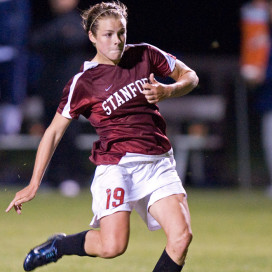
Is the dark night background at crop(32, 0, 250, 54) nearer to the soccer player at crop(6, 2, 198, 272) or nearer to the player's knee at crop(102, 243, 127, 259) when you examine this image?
the soccer player at crop(6, 2, 198, 272)

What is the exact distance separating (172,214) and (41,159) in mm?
915

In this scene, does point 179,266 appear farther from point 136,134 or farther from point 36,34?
point 36,34

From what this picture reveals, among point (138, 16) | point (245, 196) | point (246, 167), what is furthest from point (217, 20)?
point (245, 196)

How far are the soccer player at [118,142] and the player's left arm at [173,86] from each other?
1 centimetres

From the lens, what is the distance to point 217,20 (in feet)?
44.0

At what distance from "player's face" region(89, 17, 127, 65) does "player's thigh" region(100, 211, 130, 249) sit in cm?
101

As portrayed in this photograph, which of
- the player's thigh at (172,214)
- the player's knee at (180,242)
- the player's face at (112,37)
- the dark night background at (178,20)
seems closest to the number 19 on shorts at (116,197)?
the player's thigh at (172,214)

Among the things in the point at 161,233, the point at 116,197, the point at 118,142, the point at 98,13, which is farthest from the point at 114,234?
the point at 161,233

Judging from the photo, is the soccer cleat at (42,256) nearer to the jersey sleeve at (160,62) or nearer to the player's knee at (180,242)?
the player's knee at (180,242)

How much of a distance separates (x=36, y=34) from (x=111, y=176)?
698cm

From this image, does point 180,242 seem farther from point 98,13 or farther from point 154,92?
point 98,13

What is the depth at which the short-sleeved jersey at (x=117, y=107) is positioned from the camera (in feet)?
17.3

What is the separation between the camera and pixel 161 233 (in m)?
8.29

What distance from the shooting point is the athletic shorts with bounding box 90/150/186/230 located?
516cm
